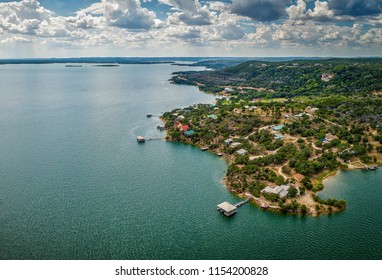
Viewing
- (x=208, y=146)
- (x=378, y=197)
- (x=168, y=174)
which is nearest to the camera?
(x=378, y=197)

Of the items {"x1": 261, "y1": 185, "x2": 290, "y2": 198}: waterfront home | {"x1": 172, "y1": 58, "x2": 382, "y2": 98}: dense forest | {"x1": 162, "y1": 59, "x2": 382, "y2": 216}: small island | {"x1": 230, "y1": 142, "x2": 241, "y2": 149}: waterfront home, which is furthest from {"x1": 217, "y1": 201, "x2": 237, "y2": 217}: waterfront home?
{"x1": 172, "y1": 58, "x2": 382, "y2": 98}: dense forest

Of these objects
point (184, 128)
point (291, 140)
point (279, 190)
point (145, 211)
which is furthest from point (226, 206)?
point (184, 128)

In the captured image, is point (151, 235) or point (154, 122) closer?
point (151, 235)

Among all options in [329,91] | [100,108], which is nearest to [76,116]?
[100,108]

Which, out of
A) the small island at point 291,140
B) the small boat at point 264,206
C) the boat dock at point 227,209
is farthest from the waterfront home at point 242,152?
the boat dock at point 227,209

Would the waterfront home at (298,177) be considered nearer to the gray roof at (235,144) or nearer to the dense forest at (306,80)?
the gray roof at (235,144)

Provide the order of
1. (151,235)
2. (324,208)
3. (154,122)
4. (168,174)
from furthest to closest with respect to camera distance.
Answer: (154,122) → (168,174) → (324,208) → (151,235)

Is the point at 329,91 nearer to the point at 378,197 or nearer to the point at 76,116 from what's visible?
the point at 378,197
